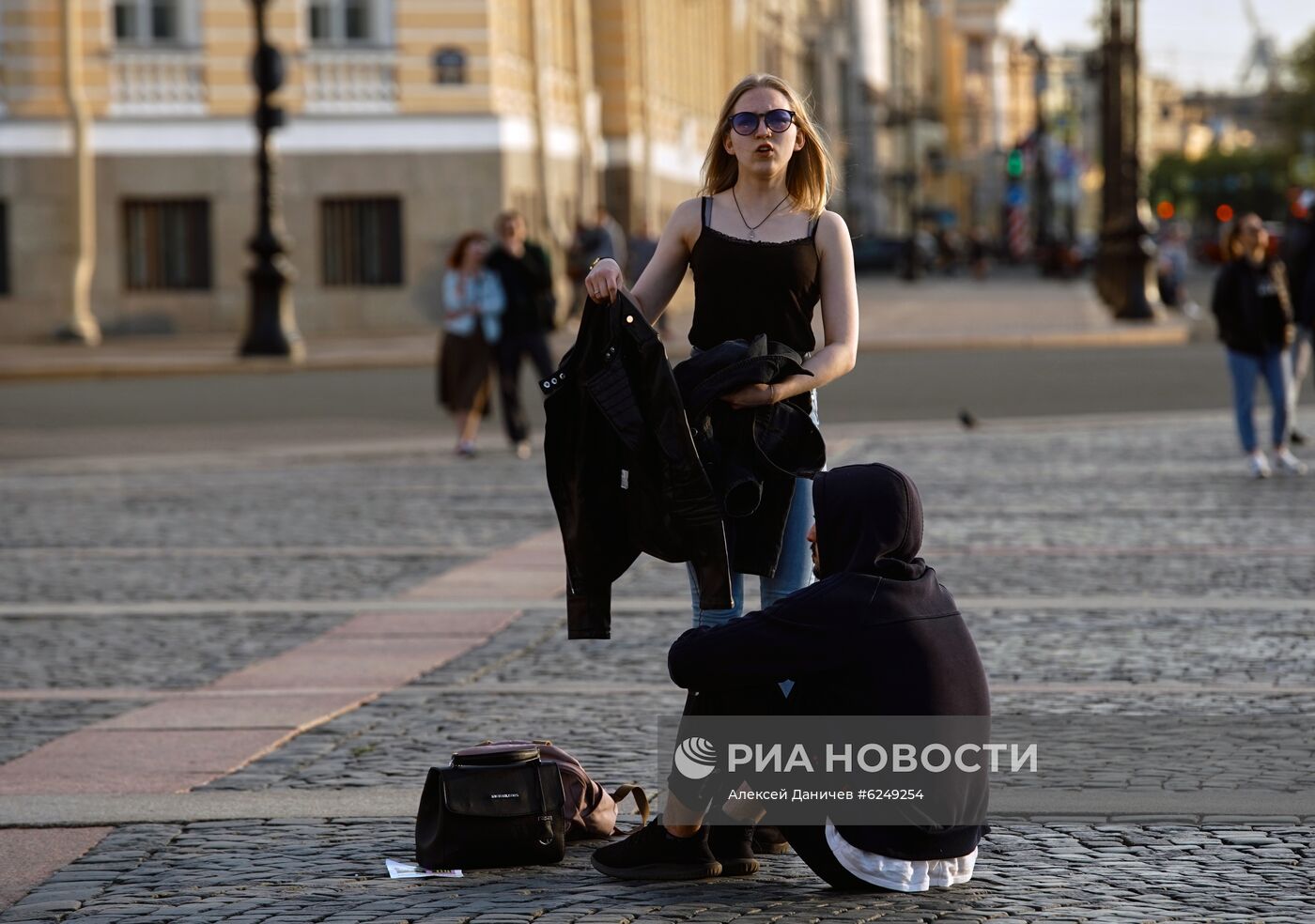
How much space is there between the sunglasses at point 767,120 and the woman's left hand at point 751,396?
621mm

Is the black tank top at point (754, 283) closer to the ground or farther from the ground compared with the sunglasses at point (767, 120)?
closer to the ground

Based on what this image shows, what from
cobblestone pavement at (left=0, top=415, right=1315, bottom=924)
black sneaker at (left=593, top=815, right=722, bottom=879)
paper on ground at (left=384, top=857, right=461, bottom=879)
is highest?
black sneaker at (left=593, top=815, right=722, bottom=879)

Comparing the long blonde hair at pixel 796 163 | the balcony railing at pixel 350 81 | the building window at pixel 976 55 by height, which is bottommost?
the long blonde hair at pixel 796 163

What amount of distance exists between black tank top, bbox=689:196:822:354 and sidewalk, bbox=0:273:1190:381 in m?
18.8

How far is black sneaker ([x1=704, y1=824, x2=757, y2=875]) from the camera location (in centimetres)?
555

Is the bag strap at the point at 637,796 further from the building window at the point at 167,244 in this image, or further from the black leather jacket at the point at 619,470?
the building window at the point at 167,244

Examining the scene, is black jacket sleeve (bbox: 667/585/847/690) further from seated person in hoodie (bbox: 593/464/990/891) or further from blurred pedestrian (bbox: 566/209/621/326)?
blurred pedestrian (bbox: 566/209/621/326)

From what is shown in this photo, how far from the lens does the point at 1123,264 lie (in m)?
34.8

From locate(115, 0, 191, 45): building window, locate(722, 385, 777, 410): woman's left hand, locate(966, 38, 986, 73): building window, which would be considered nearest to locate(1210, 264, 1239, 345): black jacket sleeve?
locate(722, 385, 777, 410): woman's left hand

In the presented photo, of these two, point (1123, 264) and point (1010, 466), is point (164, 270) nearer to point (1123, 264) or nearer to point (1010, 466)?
point (1123, 264)

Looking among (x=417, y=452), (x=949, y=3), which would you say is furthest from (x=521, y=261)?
(x=949, y=3)

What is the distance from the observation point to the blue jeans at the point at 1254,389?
1520cm

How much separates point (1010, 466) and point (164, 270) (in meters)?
22.8

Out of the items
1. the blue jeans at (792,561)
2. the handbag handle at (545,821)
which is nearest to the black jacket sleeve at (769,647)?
the blue jeans at (792,561)
